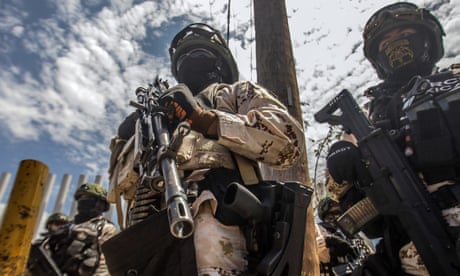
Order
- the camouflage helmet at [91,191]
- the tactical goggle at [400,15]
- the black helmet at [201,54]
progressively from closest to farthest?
the black helmet at [201,54] → the tactical goggle at [400,15] → the camouflage helmet at [91,191]

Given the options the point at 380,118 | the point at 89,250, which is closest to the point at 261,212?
the point at 380,118

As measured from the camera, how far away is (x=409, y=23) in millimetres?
3039

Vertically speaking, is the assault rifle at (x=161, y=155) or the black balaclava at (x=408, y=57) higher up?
the black balaclava at (x=408, y=57)

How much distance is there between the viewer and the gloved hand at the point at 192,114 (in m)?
1.54

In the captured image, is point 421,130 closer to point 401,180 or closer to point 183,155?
point 401,180

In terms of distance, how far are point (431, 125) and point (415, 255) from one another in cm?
94

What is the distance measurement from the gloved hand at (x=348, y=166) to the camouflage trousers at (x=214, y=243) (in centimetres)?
147

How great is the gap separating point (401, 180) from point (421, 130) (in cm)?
40

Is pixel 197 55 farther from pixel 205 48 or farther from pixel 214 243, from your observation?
pixel 214 243

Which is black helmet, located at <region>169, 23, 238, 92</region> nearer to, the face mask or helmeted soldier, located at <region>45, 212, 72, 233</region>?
the face mask

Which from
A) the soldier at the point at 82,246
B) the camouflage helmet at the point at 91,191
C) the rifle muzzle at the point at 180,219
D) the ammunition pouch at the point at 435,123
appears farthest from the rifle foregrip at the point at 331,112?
the camouflage helmet at the point at 91,191

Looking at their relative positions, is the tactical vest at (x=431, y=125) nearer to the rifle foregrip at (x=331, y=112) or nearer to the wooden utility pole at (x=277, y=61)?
the rifle foregrip at (x=331, y=112)

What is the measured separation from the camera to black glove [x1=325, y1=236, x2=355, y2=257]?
4305 millimetres

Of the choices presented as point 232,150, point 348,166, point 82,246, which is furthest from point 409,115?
point 82,246
